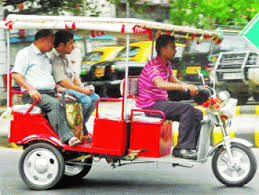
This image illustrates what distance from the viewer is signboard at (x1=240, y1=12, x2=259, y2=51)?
8555 millimetres

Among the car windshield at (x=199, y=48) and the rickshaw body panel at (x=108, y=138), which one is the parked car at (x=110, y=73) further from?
the rickshaw body panel at (x=108, y=138)

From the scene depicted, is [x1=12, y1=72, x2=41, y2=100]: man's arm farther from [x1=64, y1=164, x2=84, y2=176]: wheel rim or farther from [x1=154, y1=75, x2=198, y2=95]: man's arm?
[x1=154, y1=75, x2=198, y2=95]: man's arm

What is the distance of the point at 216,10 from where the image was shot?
842 inches

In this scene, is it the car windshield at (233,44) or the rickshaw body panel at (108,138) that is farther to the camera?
the car windshield at (233,44)

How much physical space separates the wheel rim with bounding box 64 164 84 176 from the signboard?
327 cm

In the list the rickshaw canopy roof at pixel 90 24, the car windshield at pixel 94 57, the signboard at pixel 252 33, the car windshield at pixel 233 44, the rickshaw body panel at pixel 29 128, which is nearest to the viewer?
the rickshaw canopy roof at pixel 90 24

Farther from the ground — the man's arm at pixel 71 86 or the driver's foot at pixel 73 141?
the man's arm at pixel 71 86

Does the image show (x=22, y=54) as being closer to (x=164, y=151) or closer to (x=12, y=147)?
(x=164, y=151)

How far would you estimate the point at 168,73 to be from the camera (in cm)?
655

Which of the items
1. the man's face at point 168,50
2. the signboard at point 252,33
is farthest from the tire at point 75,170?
the signboard at point 252,33

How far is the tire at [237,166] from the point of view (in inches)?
239

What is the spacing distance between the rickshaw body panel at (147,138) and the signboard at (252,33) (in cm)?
303

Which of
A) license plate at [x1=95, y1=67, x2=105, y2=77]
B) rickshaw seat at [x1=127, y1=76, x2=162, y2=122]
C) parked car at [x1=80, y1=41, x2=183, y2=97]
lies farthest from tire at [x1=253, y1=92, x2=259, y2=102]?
rickshaw seat at [x1=127, y1=76, x2=162, y2=122]

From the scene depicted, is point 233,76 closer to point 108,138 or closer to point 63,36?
point 63,36
